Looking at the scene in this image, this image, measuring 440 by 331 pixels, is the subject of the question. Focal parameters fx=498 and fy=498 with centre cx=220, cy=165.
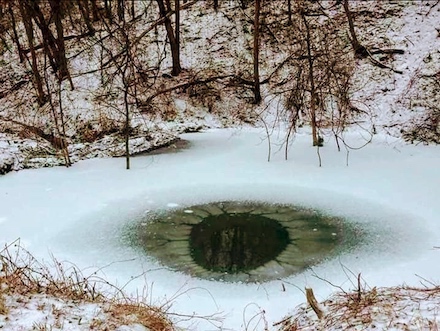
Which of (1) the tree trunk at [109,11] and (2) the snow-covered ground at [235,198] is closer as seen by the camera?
(2) the snow-covered ground at [235,198]

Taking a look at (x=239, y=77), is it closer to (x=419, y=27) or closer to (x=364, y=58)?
(x=364, y=58)


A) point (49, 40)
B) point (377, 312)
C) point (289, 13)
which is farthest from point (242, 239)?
point (289, 13)

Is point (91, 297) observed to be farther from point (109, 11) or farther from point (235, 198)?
point (109, 11)

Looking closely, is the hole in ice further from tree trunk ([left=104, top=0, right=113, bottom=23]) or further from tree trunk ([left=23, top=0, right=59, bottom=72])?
tree trunk ([left=104, top=0, right=113, bottom=23])

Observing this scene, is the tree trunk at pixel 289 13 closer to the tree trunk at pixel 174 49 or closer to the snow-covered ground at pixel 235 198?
the tree trunk at pixel 174 49

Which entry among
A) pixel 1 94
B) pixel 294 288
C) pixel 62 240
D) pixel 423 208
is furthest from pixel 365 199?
pixel 1 94

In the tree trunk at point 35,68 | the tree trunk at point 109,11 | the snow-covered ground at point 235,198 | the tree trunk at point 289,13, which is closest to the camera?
the snow-covered ground at point 235,198

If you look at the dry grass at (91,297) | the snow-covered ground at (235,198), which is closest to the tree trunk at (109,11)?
the snow-covered ground at (235,198)
